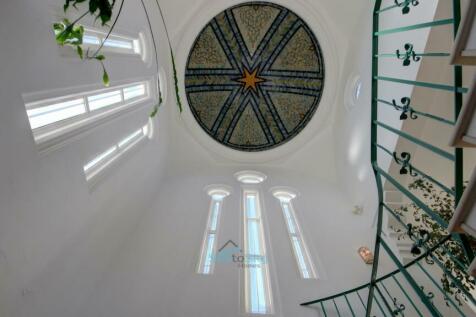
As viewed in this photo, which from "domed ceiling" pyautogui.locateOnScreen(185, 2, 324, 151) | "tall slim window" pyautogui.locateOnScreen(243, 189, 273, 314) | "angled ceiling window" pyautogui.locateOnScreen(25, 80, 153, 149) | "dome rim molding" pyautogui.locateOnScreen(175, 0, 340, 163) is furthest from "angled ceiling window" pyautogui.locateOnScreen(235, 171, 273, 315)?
"angled ceiling window" pyautogui.locateOnScreen(25, 80, 153, 149)

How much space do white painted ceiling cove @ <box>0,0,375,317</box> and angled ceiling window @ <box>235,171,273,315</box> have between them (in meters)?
0.18

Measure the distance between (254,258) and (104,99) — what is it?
152 inches

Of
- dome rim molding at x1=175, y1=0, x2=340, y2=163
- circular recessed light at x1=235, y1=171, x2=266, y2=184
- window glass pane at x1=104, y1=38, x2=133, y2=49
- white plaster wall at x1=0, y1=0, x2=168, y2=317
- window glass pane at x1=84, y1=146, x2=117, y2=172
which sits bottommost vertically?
white plaster wall at x1=0, y1=0, x2=168, y2=317

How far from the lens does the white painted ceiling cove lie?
3.39 m

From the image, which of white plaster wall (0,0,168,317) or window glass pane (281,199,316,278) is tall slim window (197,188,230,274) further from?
white plaster wall (0,0,168,317)

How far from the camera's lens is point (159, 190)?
8.41 metres

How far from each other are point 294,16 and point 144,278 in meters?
7.39

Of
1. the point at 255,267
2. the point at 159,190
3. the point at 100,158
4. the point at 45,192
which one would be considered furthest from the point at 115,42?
the point at 255,267

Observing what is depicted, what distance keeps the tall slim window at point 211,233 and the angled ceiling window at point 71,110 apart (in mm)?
2910

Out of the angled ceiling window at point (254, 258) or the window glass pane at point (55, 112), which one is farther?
the angled ceiling window at point (254, 258)

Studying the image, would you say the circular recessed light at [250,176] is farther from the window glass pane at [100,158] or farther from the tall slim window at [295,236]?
the window glass pane at [100,158]

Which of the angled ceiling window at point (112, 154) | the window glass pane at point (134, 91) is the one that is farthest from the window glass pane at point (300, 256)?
the window glass pane at point (134, 91)

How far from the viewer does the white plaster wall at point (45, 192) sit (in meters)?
3.18

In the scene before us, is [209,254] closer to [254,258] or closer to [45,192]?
[254,258]
